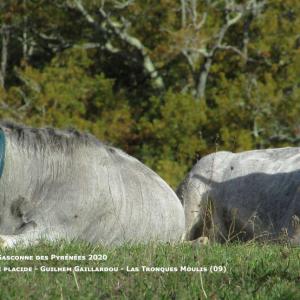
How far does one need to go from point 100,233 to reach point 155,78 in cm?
1664

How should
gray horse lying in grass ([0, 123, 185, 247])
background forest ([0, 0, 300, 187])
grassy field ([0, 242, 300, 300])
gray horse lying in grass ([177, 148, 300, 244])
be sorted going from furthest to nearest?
1. background forest ([0, 0, 300, 187])
2. gray horse lying in grass ([177, 148, 300, 244])
3. gray horse lying in grass ([0, 123, 185, 247])
4. grassy field ([0, 242, 300, 300])

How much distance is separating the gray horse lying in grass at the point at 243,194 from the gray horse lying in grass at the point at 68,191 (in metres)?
1.26

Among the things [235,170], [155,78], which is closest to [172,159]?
[155,78]

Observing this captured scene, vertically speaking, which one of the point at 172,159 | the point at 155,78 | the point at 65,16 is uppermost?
the point at 65,16

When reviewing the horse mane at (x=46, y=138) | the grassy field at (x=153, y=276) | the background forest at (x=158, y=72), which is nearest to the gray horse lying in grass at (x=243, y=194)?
the horse mane at (x=46, y=138)

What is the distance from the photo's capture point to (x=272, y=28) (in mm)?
23641

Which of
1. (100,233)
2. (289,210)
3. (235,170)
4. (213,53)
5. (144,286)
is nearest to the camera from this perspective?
(144,286)

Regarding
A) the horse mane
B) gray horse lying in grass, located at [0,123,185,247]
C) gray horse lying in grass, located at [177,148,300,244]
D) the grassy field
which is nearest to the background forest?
gray horse lying in grass, located at [177,148,300,244]

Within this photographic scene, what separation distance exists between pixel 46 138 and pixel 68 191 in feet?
1.87

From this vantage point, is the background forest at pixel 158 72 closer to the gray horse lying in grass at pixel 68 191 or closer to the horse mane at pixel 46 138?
the gray horse lying in grass at pixel 68 191

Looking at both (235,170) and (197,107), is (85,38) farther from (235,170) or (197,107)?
(235,170)

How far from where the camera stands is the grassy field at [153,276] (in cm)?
511

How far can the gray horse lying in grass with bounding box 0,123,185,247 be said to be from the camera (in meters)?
7.85

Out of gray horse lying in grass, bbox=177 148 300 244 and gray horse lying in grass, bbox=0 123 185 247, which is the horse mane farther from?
gray horse lying in grass, bbox=177 148 300 244
